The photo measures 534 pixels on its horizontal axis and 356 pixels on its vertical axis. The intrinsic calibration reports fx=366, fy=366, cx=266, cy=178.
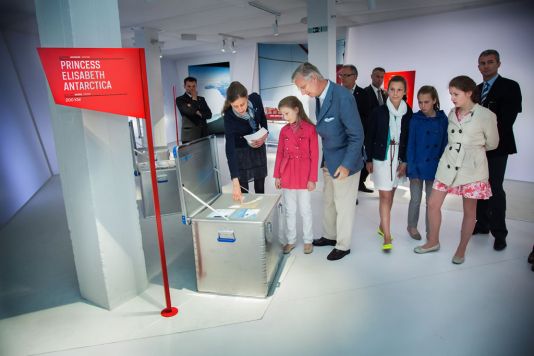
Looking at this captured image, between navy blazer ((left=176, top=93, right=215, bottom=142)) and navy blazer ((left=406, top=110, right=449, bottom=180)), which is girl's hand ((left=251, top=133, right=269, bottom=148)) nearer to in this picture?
navy blazer ((left=406, top=110, right=449, bottom=180))

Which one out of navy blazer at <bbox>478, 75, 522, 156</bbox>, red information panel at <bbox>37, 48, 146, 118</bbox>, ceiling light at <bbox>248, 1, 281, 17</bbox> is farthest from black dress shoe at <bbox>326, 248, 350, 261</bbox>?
ceiling light at <bbox>248, 1, 281, 17</bbox>

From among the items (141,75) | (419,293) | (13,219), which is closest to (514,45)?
(419,293)

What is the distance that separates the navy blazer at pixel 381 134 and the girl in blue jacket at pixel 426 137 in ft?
0.18

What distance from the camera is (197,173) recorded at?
2764 mm

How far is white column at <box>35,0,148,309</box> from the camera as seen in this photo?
2.25m

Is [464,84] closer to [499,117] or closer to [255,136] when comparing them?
[499,117]

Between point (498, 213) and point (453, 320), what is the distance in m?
1.45

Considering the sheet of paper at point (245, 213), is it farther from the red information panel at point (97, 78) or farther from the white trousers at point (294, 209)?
the red information panel at point (97, 78)

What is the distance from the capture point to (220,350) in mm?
2100

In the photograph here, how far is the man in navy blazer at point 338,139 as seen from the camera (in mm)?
2754

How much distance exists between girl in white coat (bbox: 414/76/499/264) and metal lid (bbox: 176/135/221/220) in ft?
6.04

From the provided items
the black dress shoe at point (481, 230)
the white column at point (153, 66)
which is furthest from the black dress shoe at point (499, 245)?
the white column at point (153, 66)

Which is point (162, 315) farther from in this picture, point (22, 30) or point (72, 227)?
point (22, 30)

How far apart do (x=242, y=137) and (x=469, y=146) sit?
1.83 metres
